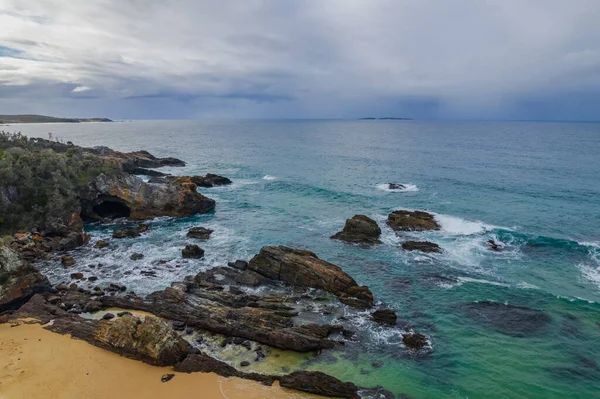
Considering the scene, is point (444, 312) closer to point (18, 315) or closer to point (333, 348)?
point (333, 348)

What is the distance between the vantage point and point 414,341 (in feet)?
82.2

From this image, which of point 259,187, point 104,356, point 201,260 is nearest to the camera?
point 104,356

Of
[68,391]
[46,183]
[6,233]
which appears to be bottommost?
[68,391]

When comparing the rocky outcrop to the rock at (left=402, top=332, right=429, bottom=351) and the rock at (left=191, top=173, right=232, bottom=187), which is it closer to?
the rock at (left=191, top=173, right=232, bottom=187)

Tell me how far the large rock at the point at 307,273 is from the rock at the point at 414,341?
4787mm

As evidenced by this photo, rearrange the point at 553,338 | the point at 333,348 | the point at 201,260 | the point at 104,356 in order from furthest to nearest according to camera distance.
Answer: the point at 201,260, the point at 553,338, the point at 333,348, the point at 104,356

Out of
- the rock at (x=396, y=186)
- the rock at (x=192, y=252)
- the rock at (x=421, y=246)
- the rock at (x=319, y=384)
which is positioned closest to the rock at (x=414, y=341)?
the rock at (x=319, y=384)

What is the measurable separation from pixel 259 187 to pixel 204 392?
5525 centimetres

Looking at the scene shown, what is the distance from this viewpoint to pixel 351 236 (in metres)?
44.1

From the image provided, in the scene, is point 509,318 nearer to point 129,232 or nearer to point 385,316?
point 385,316

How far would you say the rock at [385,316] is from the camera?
90.1 ft

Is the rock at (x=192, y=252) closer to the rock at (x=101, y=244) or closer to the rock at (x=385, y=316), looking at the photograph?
the rock at (x=101, y=244)

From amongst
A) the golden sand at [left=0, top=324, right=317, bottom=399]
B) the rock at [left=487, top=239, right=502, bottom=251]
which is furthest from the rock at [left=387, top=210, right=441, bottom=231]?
the golden sand at [left=0, top=324, right=317, bottom=399]

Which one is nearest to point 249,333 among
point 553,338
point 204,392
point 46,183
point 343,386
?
point 204,392
